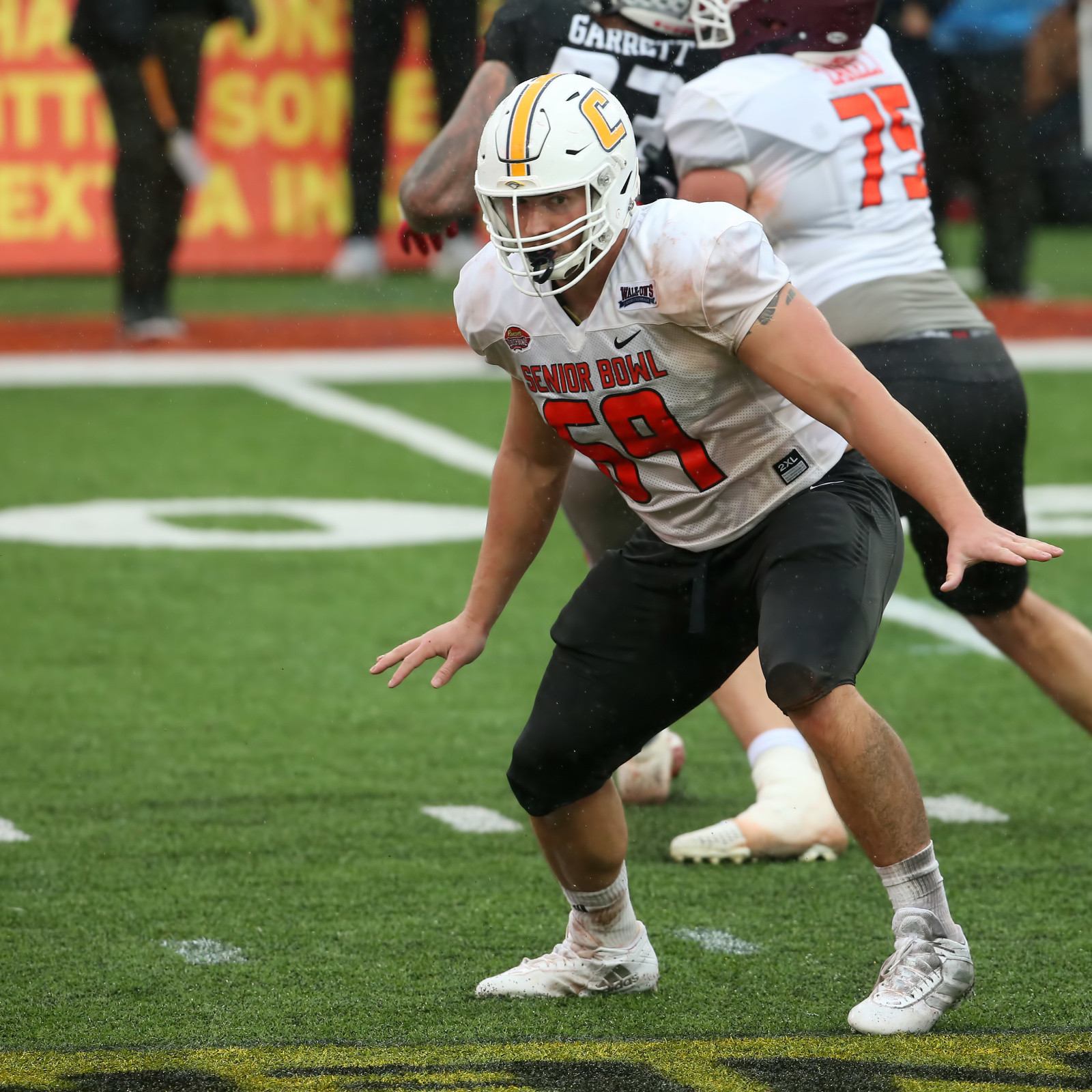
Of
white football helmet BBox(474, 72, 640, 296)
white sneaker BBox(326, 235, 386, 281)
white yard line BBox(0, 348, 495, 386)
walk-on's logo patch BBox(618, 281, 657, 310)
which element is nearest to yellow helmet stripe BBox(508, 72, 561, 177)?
white football helmet BBox(474, 72, 640, 296)

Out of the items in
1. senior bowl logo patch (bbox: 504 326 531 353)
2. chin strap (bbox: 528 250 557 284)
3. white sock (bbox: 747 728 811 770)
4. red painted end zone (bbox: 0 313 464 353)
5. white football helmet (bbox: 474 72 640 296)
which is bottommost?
red painted end zone (bbox: 0 313 464 353)

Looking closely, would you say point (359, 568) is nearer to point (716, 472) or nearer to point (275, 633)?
point (275, 633)

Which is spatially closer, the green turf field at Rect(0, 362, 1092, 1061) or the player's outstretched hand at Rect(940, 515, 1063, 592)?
the player's outstretched hand at Rect(940, 515, 1063, 592)

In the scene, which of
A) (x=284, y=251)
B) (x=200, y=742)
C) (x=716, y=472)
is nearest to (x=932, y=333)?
(x=716, y=472)

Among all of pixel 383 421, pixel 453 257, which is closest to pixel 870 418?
pixel 383 421

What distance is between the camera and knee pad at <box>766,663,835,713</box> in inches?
117

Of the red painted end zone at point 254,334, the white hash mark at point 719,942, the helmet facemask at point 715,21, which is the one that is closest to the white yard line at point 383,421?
the red painted end zone at point 254,334

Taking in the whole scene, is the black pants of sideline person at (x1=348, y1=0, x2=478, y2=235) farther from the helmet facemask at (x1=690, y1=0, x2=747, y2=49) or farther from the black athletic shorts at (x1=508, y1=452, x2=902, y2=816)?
the black athletic shorts at (x1=508, y1=452, x2=902, y2=816)

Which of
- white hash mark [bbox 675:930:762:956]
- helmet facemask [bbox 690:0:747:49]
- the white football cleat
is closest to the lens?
white hash mark [bbox 675:930:762:956]

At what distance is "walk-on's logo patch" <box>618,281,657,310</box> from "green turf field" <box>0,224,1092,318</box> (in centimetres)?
924

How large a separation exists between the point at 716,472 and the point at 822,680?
1.40ft

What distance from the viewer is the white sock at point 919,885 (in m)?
3.08

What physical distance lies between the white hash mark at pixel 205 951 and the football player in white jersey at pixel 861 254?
94cm

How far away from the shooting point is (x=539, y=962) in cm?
334
